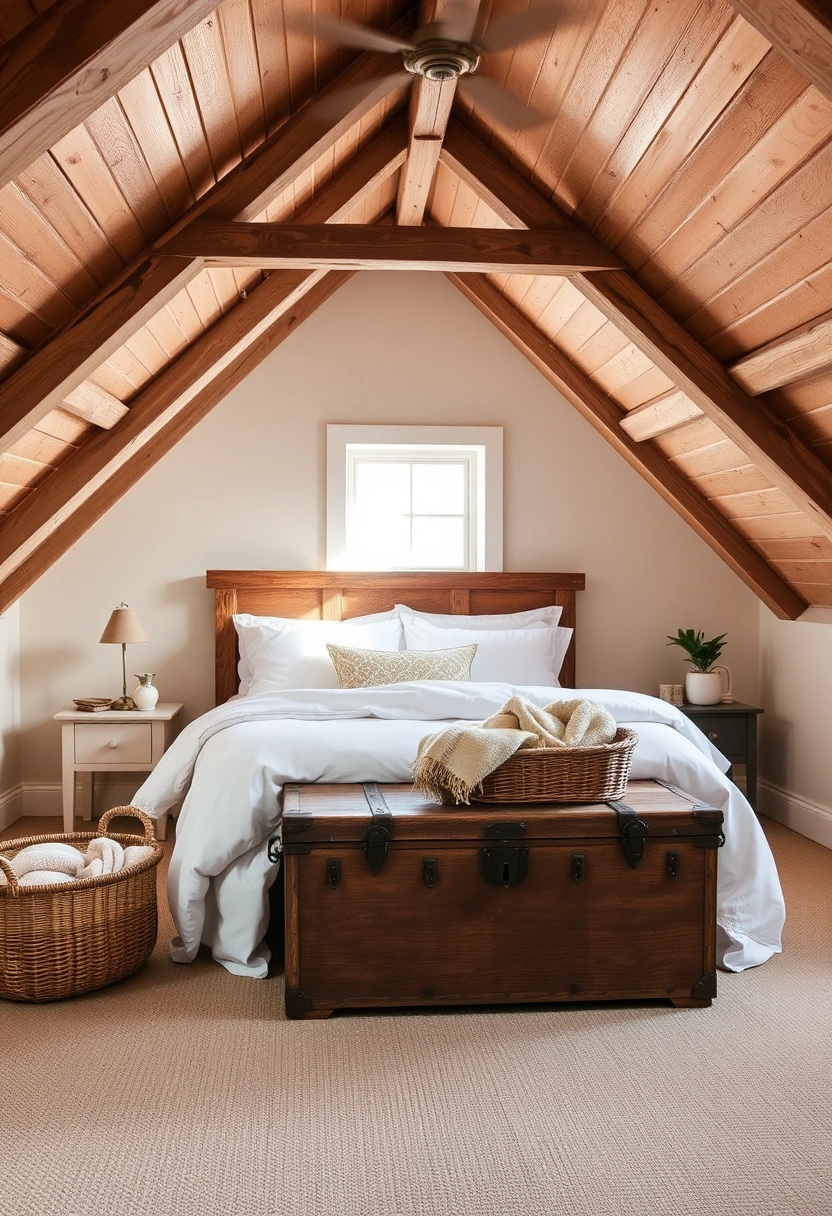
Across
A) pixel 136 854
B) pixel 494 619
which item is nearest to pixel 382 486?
pixel 494 619

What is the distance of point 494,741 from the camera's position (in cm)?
274

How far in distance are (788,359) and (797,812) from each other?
2.39 meters

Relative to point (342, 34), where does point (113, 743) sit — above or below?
below

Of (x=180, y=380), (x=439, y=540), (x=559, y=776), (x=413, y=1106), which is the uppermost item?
(x=180, y=380)

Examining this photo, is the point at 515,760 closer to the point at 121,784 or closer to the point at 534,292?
the point at 534,292

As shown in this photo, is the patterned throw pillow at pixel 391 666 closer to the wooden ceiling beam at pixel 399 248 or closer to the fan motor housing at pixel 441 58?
the wooden ceiling beam at pixel 399 248

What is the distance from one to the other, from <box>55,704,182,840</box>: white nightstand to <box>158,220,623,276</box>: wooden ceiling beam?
2090 millimetres

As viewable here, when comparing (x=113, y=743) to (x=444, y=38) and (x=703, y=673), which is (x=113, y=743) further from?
(x=444, y=38)

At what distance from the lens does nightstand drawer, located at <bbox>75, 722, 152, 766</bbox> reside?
4.40 metres

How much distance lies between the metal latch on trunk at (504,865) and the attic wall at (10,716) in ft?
8.97

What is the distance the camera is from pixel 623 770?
2.88m

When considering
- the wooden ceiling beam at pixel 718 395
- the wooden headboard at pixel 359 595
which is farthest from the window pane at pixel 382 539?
the wooden ceiling beam at pixel 718 395

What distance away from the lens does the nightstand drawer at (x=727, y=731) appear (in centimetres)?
452

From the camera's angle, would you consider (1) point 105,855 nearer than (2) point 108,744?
Yes
